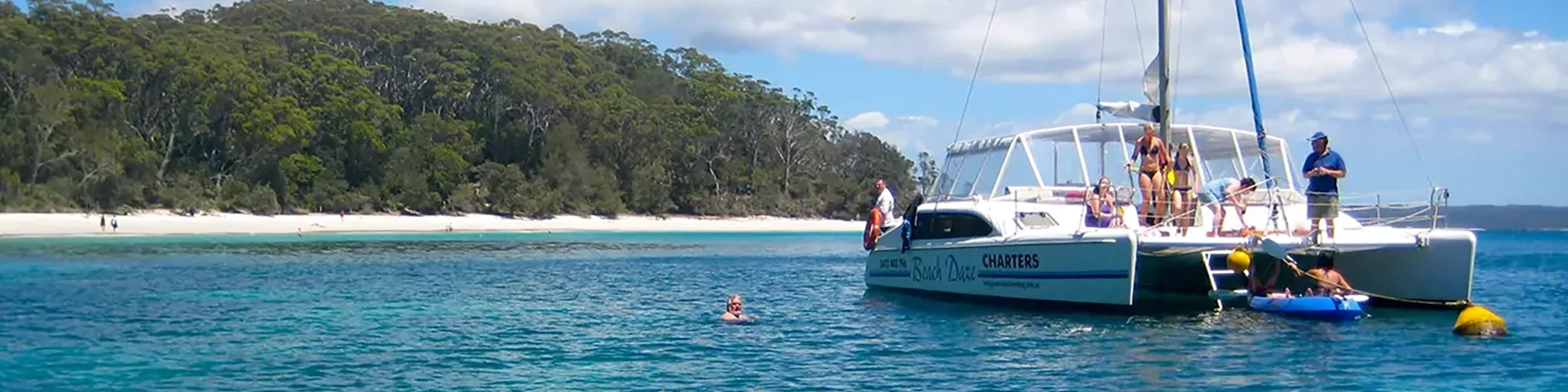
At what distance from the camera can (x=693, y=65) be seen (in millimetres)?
107125

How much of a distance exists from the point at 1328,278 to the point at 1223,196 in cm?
168

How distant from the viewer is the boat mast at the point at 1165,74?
18.7m

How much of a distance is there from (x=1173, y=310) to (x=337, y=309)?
11604 millimetres

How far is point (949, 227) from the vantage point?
20.5m

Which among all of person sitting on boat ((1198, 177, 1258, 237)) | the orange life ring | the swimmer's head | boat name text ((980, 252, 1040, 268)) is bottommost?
the swimmer's head

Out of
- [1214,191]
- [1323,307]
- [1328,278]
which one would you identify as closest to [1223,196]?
[1214,191]

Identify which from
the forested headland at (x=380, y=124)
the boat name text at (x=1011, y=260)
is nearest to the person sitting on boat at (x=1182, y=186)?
the boat name text at (x=1011, y=260)

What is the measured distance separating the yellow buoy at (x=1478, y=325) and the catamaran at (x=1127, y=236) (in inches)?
64.6

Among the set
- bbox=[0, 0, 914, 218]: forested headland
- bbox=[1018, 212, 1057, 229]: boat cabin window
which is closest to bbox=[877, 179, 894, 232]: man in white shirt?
bbox=[1018, 212, 1057, 229]: boat cabin window

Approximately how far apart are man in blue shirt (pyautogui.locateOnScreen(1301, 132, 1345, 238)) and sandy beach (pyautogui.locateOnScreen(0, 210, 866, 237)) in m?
47.8

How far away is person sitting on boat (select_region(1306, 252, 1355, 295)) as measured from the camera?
17734 mm

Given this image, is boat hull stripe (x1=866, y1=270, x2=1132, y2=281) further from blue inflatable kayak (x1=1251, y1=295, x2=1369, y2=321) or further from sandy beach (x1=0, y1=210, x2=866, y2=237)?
sandy beach (x1=0, y1=210, x2=866, y2=237)

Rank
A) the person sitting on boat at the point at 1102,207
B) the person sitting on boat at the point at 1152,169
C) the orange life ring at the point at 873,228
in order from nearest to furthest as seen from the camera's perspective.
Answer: the person sitting on boat at the point at 1152,169, the person sitting on boat at the point at 1102,207, the orange life ring at the point at 873,228

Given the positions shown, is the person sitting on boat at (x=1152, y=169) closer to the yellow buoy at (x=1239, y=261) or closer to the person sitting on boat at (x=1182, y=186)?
the person sitting on boat at (x=1182, y=186)
